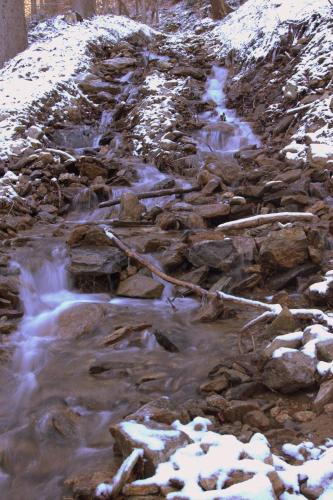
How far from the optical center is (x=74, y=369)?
436 centimetres

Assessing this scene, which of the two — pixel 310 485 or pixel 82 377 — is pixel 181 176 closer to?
pixel 82 377

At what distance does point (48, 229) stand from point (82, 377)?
139 inches

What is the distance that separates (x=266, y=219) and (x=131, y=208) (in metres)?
2.19

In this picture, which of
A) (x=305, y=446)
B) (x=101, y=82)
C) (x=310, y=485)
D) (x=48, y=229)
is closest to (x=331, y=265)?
(x=305, y=446)

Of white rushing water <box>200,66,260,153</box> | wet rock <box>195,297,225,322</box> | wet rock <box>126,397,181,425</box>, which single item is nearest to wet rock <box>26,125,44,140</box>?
white rushing water <box>200,66,260,153</box>

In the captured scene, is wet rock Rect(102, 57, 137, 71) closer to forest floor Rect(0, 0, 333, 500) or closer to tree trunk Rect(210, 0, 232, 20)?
forest floor Rect(0, 0, 333, 500)

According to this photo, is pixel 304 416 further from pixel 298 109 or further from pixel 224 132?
pixel 224 132

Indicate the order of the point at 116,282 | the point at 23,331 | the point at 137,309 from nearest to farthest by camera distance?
the point at 23,331 < the point at 137,309 < the point at 116,282

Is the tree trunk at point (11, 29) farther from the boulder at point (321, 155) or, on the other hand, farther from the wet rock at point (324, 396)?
the wet rock at point (324, 396)

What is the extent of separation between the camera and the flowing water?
130 inches

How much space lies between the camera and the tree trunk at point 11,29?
12.9 metres

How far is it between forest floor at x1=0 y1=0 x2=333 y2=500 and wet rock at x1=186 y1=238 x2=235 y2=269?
0.02m

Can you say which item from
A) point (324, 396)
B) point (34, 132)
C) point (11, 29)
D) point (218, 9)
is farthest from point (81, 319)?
point (218, 9)

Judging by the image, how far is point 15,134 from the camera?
973cm
